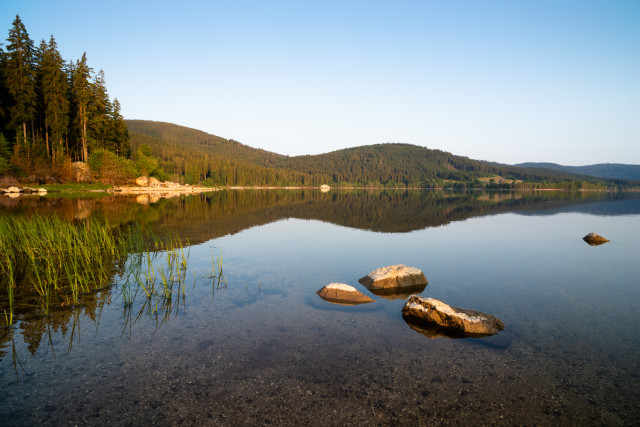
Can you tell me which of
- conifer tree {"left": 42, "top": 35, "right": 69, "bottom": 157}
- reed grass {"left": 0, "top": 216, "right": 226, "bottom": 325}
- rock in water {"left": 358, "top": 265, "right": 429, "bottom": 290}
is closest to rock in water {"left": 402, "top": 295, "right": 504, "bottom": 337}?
rock in water {"left": 358, "top": 265, "right": 429, "bottom": 290}

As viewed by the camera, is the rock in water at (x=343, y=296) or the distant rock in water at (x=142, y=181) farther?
the distant rock in water at (x=142, y=181)

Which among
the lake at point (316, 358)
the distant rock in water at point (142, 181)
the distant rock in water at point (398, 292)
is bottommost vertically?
the distant rock in water at point (398, 292)

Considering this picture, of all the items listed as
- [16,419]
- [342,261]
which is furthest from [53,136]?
[16,419]

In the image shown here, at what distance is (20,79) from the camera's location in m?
69.6

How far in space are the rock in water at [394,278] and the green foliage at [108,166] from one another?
8835 cm

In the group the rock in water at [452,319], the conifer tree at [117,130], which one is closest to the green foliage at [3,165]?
the conifer tree at [117,130]

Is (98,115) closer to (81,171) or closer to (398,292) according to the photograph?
(81,171)

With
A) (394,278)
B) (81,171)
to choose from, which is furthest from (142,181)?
(394,278)

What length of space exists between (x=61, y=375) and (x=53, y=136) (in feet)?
294

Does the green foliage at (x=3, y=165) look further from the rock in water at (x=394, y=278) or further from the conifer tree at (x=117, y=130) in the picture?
the rock in water at (x=394, y=278)

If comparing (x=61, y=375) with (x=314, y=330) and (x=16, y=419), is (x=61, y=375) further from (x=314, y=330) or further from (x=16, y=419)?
(x=314, y=330)

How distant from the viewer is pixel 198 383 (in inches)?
291

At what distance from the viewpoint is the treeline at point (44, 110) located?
224 feet

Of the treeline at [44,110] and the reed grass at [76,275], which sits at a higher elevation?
the treeline at [44,110]
